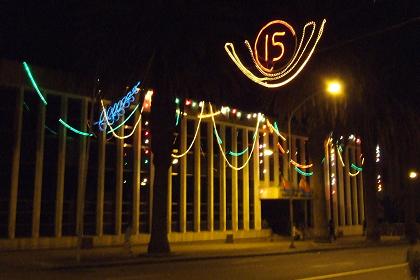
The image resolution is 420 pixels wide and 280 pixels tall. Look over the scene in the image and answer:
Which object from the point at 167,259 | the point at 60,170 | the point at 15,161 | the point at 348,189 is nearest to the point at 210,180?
the point at 60,170

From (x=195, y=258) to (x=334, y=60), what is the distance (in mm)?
15375

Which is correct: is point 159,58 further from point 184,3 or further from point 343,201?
point 343,201

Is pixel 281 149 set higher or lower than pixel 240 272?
higher

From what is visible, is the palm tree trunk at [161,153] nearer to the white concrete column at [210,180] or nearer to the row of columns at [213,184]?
the row of columns at [213,184]

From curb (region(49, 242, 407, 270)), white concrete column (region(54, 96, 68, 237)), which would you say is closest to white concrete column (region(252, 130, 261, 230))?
curb (region(49, 242, 407, 270))

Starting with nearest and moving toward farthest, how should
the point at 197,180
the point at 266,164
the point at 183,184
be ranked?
1. the point at 183,184
2. the point at 197,180
3. the point at 266,164

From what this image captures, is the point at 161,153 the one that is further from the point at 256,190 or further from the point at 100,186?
the point at 256,190

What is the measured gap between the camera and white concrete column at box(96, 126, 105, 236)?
33.0 meters

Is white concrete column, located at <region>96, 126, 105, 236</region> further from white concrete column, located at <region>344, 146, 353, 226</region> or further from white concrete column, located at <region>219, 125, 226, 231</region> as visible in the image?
white concrete column, located at <region>344, 146, 353, 226</region>

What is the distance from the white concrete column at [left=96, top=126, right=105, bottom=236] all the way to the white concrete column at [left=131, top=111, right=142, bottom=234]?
2.27 metres

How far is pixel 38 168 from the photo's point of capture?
99.7ft

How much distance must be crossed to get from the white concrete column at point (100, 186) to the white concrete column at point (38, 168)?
3.67 meters

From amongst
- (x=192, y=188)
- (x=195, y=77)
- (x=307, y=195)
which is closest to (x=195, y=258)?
(x=195, y=77)

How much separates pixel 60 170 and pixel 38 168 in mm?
1366
